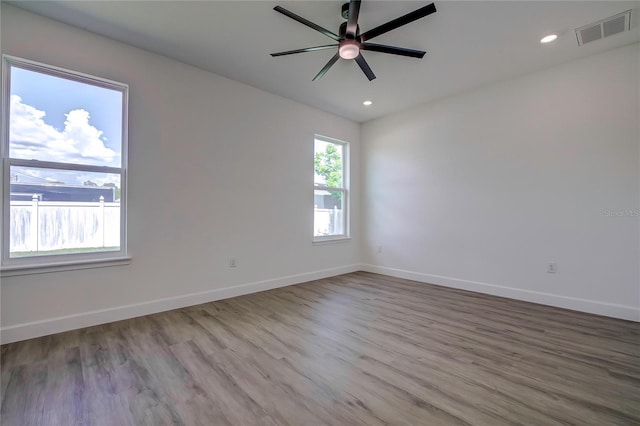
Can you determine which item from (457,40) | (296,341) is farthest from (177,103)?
(457,40)

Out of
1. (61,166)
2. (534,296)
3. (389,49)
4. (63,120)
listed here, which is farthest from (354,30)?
(534,296)

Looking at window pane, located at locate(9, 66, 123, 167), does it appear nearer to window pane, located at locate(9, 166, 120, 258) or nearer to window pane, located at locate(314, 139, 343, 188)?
window pane, located at locate(9, 166, 120, 258)

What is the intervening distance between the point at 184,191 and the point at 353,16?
8.38ft

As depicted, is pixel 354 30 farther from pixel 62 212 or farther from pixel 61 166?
pixel 62 212

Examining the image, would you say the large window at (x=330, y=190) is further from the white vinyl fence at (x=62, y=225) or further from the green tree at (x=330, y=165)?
the white vinyl fence at (x=62, y=225)

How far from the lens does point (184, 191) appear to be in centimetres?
331

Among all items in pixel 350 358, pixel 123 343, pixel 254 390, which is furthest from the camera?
pixel 123 343

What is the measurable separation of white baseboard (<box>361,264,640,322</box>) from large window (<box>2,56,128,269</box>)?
13.8 feet

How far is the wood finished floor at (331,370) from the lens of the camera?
1555 millimetres

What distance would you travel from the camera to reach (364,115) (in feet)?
16.8

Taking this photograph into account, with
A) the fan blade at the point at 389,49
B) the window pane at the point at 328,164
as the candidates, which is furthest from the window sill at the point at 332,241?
the fan blade at the point at 389,49

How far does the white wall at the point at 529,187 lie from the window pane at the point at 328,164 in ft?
3.19

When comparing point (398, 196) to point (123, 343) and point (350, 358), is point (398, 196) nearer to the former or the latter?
point (350, 358)

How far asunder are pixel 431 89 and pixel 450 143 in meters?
0.88
